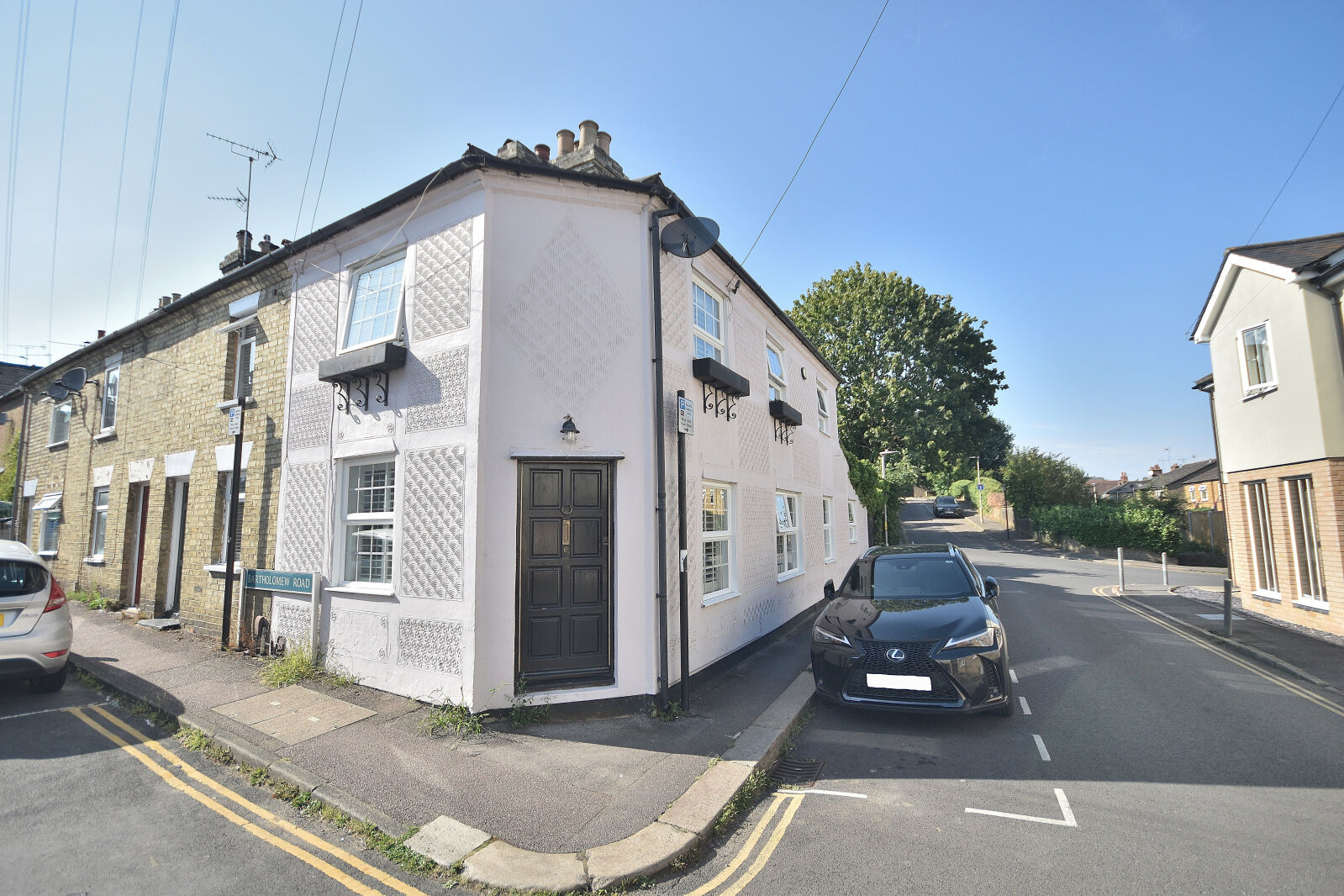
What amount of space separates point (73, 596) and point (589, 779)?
47.7 feet

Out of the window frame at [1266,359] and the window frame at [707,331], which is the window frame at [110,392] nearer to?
the window frame at [707,331]

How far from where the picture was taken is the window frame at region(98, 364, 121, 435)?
488 inches

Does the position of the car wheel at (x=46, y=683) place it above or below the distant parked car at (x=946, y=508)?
below

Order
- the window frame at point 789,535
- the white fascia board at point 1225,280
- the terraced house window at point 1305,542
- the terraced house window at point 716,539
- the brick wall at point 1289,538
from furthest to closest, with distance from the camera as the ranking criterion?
the white fascia board at point 1225,280 < the terraced house window at point 1305,542 < the window frame at point 789,535 < the brick wall at point 1289,538 < the terraced house window at point 716,539

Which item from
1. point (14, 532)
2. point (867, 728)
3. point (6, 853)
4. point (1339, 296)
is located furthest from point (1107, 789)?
point (14, 532)

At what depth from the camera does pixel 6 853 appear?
139 inches

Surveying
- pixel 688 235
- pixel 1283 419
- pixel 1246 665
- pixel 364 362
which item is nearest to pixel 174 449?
pixel 364 362

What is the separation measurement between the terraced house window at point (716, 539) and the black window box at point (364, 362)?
3980mm

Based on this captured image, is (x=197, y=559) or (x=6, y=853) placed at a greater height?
(x=197, y=559)

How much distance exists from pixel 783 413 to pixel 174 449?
10.9 m

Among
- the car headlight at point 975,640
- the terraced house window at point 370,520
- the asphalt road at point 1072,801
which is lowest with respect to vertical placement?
the asphalt road at point 1072,801

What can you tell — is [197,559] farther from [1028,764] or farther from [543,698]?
[1028,764]

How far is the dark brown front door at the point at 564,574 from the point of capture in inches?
228

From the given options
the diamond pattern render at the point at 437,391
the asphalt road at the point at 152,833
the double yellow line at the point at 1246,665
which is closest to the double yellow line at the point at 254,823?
the asphalt road at the point at 152,833
